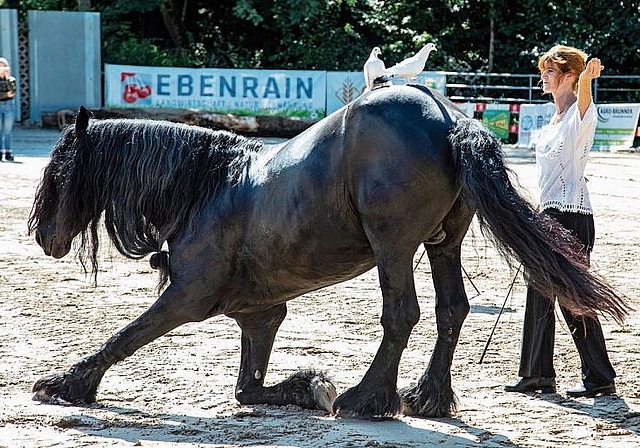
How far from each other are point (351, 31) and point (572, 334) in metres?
25.6

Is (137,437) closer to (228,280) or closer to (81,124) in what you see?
(228,280)

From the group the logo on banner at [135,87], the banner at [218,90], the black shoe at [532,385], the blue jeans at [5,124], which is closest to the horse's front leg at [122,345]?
the black shoe at [532,385]

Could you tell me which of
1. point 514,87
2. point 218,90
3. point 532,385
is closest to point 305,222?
point 532,385

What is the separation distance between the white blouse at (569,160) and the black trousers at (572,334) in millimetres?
61

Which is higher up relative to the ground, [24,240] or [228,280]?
[228,280]

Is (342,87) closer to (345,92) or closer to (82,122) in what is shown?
(345,92)

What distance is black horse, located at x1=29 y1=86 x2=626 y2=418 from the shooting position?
15.8 feet

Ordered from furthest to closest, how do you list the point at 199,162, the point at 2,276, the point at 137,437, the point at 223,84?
the point at 223,84, the point at 2,276, the point at 199,162, the point at 137,437

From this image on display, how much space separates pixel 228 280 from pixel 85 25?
2408 centimetres

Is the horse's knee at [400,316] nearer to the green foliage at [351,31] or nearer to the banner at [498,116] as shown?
the banner at [498,116]

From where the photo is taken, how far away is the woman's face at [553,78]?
5730 mm

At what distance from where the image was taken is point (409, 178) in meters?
4.79

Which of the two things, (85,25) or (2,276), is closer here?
(2,276)

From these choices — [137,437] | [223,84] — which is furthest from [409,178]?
[223,84]
